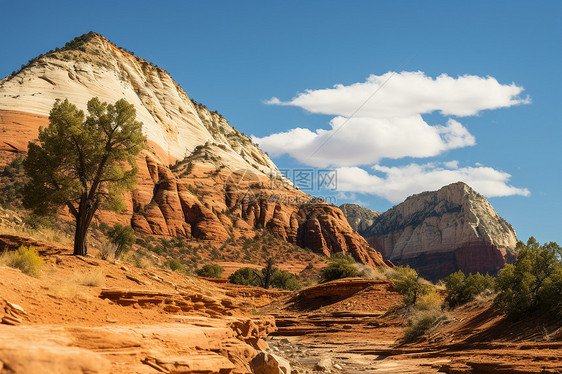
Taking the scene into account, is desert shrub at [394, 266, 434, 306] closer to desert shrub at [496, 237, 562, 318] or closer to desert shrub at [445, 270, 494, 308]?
desert shrub at [445, 270, 494, 308]

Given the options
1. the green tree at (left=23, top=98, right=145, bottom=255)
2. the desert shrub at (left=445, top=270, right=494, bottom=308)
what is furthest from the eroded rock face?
the green tree at (left=23, top=98, right=145, bottom=255)

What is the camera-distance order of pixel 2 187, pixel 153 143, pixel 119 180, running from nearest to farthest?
1. pixel 119 180
2. pixel 2 187
3. pixel 153 143

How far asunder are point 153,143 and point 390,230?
82.5 metres

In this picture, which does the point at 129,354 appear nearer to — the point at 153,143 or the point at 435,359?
the point at 435,359

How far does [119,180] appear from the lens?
20406 mm

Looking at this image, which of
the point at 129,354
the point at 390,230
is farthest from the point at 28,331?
the point at 390,230

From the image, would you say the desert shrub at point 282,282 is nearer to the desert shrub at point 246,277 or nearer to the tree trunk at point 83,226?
the desert shrub at point 246,277

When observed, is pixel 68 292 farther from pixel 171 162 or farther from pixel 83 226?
pixel 171 162

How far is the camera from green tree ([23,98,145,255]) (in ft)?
62.5

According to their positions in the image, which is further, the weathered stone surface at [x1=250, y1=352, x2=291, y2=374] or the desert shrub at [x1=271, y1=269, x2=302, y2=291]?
the desert shrub at [x1=271, y1=269, x2=302, y2=291]

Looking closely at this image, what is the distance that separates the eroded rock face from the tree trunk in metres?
100

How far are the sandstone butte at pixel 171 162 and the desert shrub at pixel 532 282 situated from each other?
44251 millimetres

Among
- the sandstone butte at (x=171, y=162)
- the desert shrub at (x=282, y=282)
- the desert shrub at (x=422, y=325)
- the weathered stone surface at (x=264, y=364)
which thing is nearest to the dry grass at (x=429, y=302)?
the desert shrub at (x=422, y=325)

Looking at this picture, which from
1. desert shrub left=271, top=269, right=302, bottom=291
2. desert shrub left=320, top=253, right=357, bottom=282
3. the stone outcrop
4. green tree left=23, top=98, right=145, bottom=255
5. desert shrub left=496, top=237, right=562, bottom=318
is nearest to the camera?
desert shrub left=496, top=237, right=562, bottom=318
